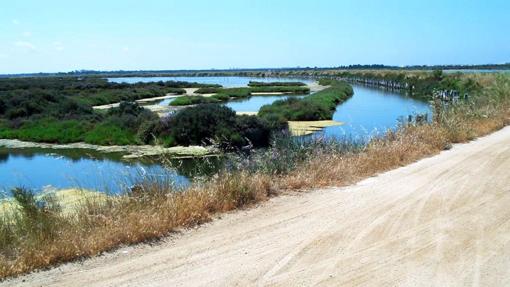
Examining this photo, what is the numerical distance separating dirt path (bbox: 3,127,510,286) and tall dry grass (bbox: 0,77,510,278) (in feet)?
0.87

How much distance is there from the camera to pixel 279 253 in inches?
245

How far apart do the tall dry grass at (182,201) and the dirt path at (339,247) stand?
0.26 m

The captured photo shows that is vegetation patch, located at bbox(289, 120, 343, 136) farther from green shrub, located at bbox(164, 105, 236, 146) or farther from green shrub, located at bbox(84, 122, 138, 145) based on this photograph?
green shrub, located at bbox(84, 122, 138, 145)

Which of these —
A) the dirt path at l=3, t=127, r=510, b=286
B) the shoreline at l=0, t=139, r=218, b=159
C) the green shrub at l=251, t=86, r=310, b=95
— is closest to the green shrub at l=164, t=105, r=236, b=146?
the shoreline at l=0, t=139, r=218, b=159

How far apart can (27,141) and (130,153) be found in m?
11.5

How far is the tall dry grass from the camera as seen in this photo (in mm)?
6383

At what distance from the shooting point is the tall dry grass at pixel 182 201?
638 cm

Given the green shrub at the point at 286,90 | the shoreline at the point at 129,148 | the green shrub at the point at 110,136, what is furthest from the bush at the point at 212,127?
the green shrub at the point at 286,90

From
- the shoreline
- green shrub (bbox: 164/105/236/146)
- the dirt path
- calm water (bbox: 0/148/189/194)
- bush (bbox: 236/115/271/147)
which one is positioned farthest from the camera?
green shrub (bbox: 164/105/236/146)

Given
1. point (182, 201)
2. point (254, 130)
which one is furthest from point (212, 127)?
point (182, 201)

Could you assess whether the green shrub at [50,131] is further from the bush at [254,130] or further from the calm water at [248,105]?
the calm water at [248,105]

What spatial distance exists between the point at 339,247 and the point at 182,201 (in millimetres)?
2669

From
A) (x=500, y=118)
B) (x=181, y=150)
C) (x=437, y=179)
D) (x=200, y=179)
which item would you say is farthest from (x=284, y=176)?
(x=181, y=150)

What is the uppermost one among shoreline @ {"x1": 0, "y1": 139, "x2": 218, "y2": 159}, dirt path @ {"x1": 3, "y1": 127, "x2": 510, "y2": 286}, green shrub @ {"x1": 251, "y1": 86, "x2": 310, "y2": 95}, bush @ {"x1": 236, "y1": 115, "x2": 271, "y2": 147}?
dirt path @ {"x1": 3, "y1": 127, "x2": 510, "y2": 286}
